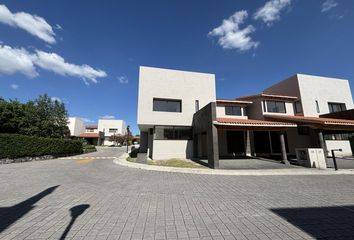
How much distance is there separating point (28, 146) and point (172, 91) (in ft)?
50.7

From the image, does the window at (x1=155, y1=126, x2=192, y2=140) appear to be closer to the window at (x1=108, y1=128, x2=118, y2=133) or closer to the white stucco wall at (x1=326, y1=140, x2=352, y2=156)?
the white stucco wall at (x1=326, y1=140, x2=352, y2=156)

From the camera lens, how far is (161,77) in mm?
16234

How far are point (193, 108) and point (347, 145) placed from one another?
692 inches

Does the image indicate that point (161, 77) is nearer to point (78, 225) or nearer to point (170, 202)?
point (170, 202)

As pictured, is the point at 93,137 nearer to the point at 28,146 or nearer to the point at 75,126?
the point at 75,126

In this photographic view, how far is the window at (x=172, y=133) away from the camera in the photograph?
15.7m

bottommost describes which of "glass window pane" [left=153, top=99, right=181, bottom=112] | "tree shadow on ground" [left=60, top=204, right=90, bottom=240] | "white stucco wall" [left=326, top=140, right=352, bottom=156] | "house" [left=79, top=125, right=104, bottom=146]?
"tree shadow on ground" [left=60, top=204, right=90, bottom=240]

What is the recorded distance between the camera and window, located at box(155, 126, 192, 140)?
618 inches

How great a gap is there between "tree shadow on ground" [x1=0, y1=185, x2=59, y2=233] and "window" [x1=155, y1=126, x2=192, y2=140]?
10710 millimetres

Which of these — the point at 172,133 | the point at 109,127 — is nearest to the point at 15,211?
the point at 172,133

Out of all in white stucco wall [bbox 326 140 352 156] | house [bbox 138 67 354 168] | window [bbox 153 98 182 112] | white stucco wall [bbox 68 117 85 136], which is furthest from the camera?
white stucco wall [bbox 68 117 85 136]

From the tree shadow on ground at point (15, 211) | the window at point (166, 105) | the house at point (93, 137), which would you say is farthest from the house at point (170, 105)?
the house at point (93, 137)

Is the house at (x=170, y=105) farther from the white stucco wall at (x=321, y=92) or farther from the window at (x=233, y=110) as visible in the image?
the white stucco wall at (x=321, y=92)

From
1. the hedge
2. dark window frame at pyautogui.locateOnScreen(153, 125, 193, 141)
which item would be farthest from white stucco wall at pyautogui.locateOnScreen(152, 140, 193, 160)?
the hedge
